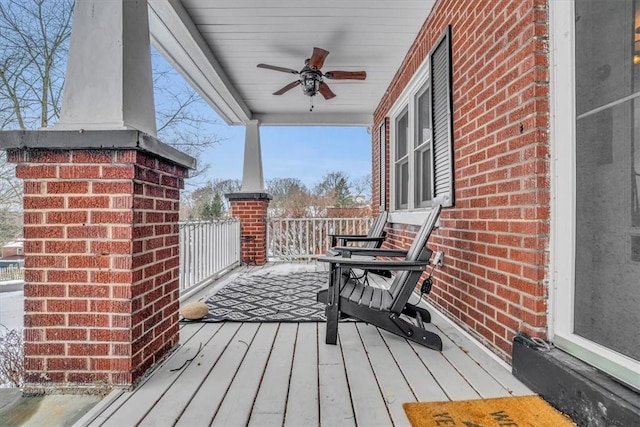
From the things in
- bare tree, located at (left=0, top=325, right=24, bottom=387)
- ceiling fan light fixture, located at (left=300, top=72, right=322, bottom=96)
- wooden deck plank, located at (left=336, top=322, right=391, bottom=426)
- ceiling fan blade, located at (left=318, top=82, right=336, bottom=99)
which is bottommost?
bare tree, located at (left=0, top=325, right=24, bottom=387)

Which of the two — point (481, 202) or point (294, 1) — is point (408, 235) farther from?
point (294, 1)

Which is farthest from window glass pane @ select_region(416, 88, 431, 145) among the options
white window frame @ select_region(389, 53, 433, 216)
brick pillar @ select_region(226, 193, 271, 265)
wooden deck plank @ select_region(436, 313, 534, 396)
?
brick pillar @ select_region(226, 193, 271, 265)

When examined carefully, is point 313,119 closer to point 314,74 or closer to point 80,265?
point 314,74

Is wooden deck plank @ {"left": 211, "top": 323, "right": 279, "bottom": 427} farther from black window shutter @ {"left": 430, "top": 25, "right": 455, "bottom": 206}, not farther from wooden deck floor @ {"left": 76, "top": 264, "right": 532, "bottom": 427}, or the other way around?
black window shutter @ {"left": 430, "top": 25, "right": 455, "bottom": 206}

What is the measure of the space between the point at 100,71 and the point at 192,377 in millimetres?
1612

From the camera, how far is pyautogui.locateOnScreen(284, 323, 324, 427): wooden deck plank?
1.40m

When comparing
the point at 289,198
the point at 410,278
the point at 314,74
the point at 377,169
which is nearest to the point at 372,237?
the point at 410,278

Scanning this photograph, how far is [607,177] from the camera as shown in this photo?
1396 mm

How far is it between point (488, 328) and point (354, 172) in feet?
24.7

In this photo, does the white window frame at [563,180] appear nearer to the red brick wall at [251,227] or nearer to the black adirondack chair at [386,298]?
the black adirondack chair at [386,298]

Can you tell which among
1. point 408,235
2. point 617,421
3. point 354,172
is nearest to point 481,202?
point 617,421

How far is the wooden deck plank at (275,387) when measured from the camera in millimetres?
1402

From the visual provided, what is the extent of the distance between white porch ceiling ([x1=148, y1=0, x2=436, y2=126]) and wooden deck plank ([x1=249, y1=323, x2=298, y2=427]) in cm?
276

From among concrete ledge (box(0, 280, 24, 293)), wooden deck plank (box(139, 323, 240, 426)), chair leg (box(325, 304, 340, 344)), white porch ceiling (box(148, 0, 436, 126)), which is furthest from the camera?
white porch ceiling (box(148, 0, 436, 126))
